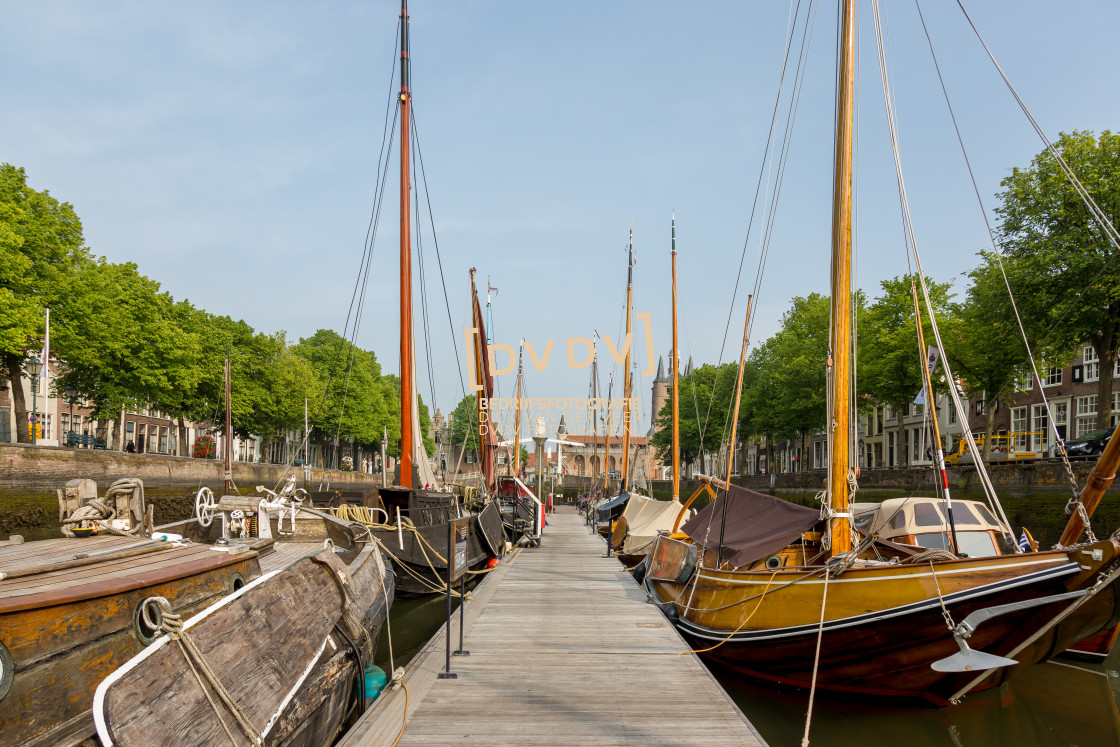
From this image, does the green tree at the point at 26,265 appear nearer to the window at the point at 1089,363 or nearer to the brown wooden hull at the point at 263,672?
the brown wooden hull at the point at 263,672

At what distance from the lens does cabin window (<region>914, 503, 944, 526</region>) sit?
11375mm

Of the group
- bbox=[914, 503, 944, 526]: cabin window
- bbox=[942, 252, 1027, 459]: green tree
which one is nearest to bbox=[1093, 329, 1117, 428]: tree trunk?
bbox=[942, 252, 1027, 459]: green tree

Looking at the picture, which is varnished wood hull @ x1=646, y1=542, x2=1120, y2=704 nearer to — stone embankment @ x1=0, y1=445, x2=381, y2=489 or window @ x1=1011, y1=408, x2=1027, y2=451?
stone embankment @ x1=0, y1=445, x2=381, y2=489

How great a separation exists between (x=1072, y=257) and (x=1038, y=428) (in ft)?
68.4

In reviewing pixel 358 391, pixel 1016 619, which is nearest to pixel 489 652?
pixel 1016 619

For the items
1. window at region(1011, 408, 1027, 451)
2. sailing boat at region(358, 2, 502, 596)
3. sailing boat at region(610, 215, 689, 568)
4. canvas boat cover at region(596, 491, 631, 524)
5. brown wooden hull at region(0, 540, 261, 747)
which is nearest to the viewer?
brown wooden hull at region(0, 540, 261, 747)

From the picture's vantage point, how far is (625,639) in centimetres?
1016

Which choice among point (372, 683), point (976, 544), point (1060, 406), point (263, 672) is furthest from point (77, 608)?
point (1060, 406)

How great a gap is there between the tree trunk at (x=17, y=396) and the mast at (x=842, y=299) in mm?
30723

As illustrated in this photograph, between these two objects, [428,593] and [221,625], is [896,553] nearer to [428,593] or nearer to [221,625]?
[221,625]

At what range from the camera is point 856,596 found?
855 cm

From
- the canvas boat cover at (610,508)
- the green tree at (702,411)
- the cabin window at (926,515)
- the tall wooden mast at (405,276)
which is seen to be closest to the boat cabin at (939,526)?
the cabin window at (926,515)

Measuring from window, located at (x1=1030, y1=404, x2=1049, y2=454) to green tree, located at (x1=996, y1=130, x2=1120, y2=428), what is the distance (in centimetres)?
1603

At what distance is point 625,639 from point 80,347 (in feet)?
102
